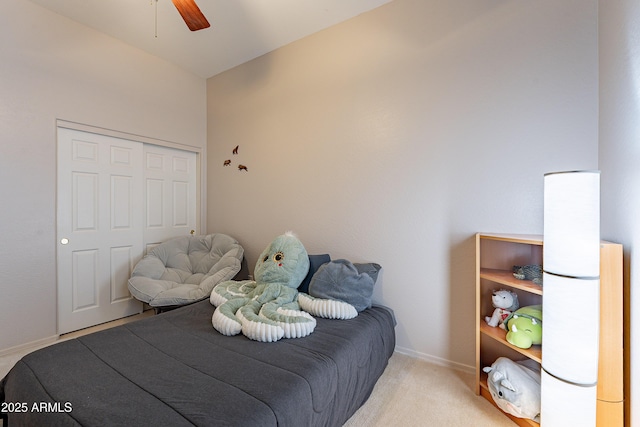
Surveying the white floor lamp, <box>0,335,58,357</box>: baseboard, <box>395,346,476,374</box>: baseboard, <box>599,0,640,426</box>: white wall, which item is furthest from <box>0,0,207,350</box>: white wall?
<box>599,0,640,426</box>: white wall

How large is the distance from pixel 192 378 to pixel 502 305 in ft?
5.98

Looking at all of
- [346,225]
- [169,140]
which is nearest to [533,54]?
[346,225]

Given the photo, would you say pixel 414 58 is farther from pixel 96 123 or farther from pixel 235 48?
pixel 96 123

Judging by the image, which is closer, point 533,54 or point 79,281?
point 533,54

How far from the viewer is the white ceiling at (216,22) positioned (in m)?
2.26

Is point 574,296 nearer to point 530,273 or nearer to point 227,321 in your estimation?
point 530,273

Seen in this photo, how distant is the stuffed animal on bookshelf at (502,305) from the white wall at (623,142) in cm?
53

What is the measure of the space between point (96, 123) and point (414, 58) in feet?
10.2

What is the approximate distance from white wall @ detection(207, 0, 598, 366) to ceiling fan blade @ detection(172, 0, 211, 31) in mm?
1168

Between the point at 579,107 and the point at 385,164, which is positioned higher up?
the point at 579,107

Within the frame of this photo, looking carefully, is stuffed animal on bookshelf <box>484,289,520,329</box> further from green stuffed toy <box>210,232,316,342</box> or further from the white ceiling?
the white ceiling

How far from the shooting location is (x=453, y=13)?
76.7 inches

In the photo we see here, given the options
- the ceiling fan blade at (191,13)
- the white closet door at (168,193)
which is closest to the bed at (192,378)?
the white closet door at (168,193)

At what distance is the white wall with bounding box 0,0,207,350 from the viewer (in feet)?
7.03
